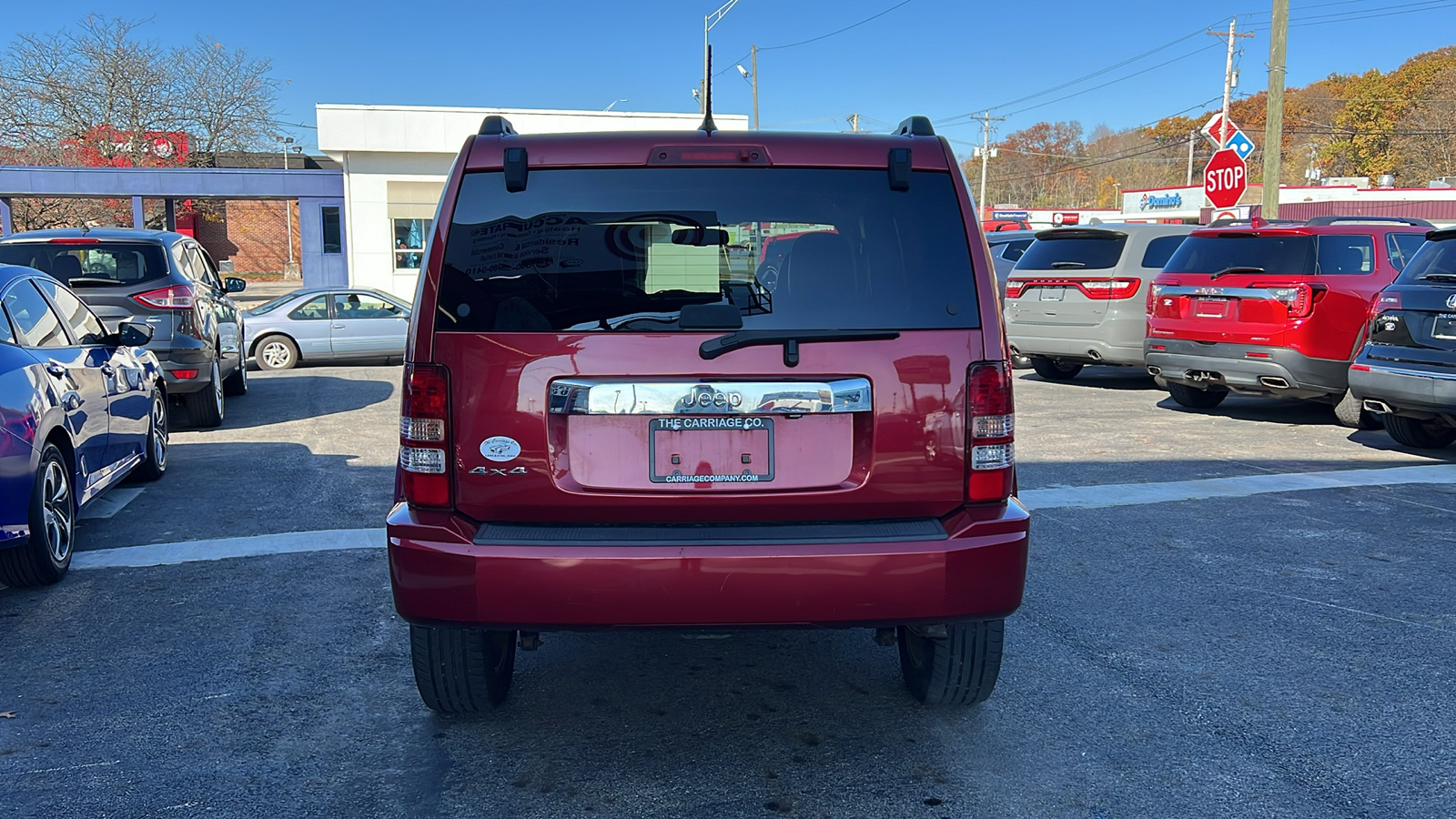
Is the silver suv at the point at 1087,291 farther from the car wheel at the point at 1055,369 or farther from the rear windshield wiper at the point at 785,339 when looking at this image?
the rear windshield wiper at the point at 785,339

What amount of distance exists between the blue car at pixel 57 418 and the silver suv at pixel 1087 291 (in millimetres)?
9050

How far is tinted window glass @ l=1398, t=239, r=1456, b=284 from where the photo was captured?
8148 mm

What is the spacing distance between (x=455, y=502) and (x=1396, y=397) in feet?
24.5

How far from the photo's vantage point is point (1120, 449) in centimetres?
916

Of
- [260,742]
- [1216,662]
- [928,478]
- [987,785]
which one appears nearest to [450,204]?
[928,478]

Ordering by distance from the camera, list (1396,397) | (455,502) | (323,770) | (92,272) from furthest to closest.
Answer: (92,272) → (1396,397) → (323,770) → (455,502)

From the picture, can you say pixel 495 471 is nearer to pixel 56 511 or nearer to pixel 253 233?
pixel 56 511

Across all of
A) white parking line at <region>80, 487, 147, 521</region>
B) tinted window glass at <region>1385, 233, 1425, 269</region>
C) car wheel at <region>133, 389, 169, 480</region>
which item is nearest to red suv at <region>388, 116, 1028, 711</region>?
white parking line at <region>80, 487, 147, 521</region>

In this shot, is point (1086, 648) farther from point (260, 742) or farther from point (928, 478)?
point (260, 742)

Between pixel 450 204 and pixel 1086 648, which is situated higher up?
pixel 450 204

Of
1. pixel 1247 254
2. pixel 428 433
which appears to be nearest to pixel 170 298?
pixel 428 433

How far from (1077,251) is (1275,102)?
30.4 ft

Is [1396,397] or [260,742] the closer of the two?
[260,742]

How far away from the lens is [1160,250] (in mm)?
12688
